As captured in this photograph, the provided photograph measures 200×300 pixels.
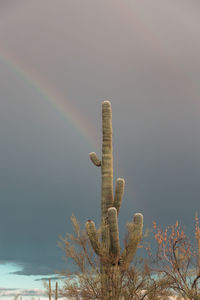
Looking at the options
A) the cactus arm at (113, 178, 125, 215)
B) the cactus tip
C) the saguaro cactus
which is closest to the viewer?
the saguaro cactus

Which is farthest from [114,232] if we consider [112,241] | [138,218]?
[138,218]

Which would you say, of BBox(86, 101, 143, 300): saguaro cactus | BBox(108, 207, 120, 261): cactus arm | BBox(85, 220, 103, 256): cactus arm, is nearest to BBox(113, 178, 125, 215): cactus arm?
BBox(86, 101, 143, 300): saguaro cactus

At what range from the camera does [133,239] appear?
14008 mm

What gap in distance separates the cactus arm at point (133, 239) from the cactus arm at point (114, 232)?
38cm

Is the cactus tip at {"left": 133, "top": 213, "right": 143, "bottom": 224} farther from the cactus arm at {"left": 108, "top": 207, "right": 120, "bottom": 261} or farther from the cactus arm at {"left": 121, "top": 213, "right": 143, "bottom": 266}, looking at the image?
the cactus arm at {"left": 108, "top": 207, "right": 120, "bottom": 261}

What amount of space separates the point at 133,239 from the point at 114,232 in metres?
0.88

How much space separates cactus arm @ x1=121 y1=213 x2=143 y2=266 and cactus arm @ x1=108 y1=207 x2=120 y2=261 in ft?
1.24

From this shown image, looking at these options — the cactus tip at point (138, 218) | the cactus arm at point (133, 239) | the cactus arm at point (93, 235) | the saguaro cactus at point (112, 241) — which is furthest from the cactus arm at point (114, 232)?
the cactus tip at point (138, 218)

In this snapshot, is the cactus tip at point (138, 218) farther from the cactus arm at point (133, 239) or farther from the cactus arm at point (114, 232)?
the cactus arm at point (114, 232)

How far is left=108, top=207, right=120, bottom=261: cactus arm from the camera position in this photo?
44.9 ft

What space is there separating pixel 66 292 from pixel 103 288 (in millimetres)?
1768

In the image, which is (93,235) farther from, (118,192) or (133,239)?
(118,192)

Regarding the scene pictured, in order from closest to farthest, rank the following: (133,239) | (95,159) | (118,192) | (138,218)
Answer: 1. (133,239)
2. (138,218)
3. (118,192)
4. (95,159)

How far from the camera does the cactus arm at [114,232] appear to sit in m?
13.7
